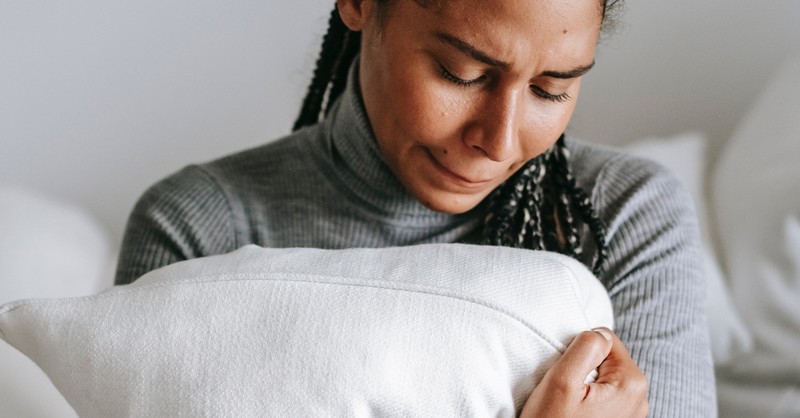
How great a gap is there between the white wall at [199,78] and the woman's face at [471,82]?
0.47 m

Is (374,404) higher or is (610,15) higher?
(610,15)

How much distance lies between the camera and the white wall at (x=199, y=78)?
121cm

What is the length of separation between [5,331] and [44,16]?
0.72 meters

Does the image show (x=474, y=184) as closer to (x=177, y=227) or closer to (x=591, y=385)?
(x=591, y=385)

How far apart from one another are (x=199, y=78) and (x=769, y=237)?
85cm

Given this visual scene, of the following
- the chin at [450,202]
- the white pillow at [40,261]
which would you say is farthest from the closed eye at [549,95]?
the white pillow at [40,261]

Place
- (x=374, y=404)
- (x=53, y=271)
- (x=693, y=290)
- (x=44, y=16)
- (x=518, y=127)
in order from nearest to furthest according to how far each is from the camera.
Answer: (x=374, y=404)
(x=518, y=127)
(x=693, y=290)
(x=53, y=271)
(x=44, y=16)

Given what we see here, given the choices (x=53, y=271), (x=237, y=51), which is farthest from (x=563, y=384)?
(x=237, y=51)

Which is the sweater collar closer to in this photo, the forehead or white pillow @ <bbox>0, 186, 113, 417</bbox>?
the forehead

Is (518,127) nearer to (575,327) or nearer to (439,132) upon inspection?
(439,132)

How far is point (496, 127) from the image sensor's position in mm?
683

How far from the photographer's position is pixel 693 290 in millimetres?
825

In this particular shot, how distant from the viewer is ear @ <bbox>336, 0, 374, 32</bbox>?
0.78 metres

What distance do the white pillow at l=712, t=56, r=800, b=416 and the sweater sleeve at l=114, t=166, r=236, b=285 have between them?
0.66 meters
